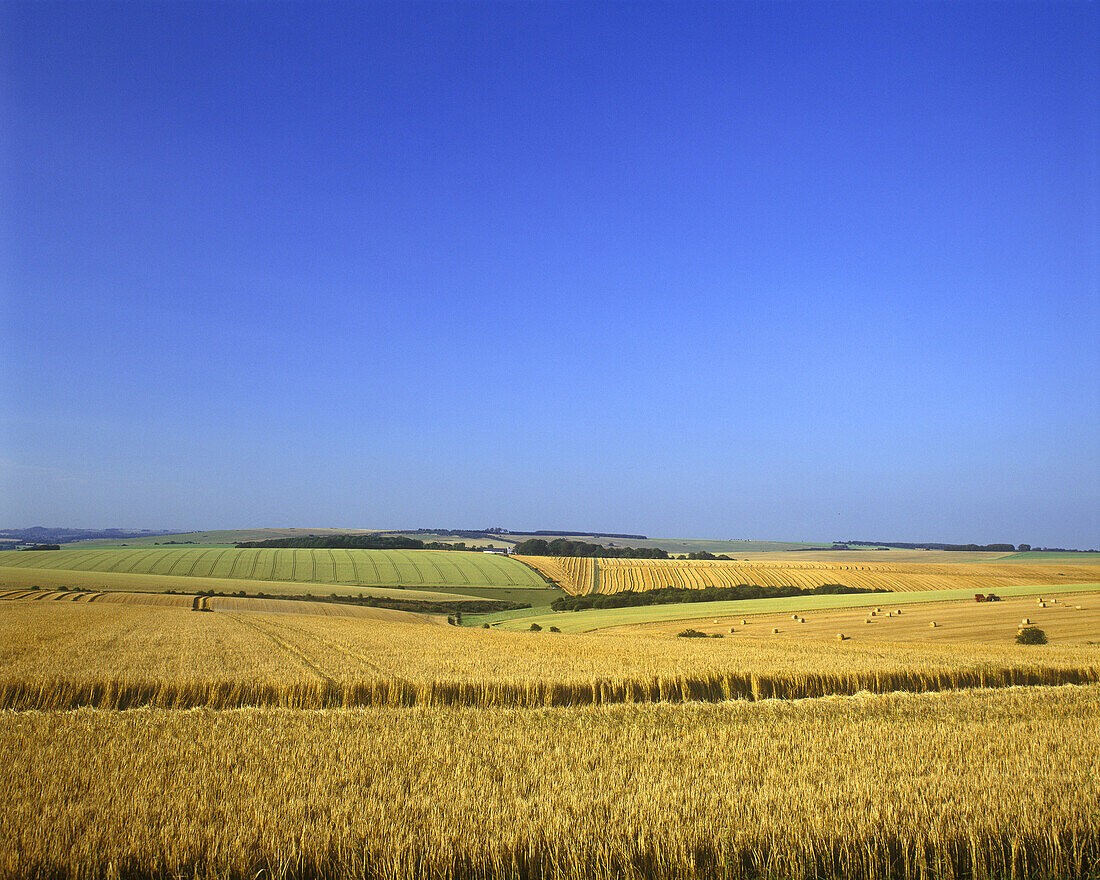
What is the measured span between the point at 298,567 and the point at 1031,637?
71559 mm

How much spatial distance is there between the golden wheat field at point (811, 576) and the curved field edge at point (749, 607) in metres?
6.05

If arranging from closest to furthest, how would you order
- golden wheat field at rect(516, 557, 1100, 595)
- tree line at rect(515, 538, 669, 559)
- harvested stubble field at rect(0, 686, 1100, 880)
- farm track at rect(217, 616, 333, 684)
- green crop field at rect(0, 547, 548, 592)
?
harvested stubble field at rect(0, 686, 1100, 880) < farm track at rect(217, 616, 333, 684) < golden wheat field at rect(516, 557, 1100, 595) < green crop field at rect(0, 547, 548, 592) < tree line at rect(515, 538, 669, 559)

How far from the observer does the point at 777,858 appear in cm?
Result: 663

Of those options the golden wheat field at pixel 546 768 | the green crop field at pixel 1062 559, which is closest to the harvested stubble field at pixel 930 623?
the golden wheat field at pixel 546 768

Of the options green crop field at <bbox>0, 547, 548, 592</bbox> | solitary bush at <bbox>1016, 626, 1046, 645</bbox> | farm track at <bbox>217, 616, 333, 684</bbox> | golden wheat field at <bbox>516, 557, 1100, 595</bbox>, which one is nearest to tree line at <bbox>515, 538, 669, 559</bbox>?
green crop field at <bbox>0, 547, 548, 592</bbox>

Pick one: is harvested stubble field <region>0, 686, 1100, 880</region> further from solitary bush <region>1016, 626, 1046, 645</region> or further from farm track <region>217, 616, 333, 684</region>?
solitary bush <region>1016, 626, 1046, 645</region>

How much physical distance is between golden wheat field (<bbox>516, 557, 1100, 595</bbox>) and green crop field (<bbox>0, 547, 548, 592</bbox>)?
645 centimetres

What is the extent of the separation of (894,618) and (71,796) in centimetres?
3449

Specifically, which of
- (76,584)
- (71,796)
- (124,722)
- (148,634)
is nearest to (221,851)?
(71,796)

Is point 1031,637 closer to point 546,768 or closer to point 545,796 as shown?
point 546,768

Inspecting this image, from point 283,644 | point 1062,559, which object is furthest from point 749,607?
point 1062,559

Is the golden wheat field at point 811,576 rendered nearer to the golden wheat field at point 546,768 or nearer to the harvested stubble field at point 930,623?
the harvested stubble field at point 930,623

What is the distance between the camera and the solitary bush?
25453mm

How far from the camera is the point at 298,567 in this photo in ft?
263
